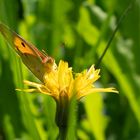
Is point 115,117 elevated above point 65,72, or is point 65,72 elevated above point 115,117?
point 115,117

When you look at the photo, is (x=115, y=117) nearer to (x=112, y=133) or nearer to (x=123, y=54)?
(x=112, y=133)

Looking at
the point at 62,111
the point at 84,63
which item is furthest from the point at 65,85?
the point at 84,63

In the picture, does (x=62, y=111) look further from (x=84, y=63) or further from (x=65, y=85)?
(x=84, y=63)

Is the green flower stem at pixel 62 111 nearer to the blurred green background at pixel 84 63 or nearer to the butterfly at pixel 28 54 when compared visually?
the butterfly at pixel 28 54

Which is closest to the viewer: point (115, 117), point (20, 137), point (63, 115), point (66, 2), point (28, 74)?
point (63, 115)

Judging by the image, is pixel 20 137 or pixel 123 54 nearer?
pixel 20 137

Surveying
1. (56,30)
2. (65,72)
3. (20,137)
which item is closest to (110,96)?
(56,30)

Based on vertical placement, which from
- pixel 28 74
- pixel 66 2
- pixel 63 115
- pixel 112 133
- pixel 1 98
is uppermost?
pixel 66 2
